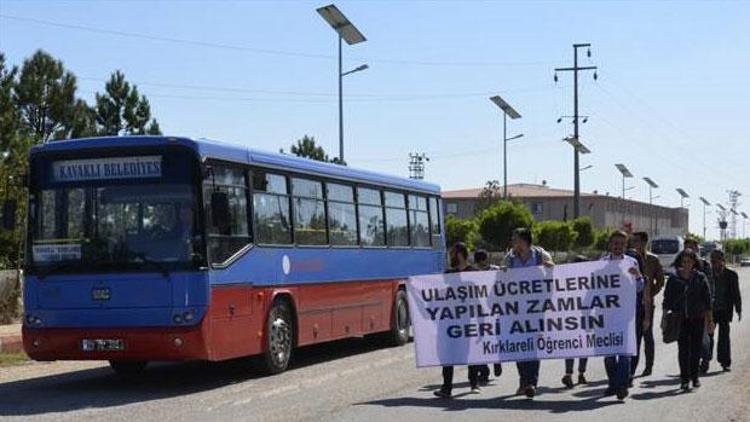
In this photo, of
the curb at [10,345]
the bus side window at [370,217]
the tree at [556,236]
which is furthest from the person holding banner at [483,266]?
the tree at [556,236]

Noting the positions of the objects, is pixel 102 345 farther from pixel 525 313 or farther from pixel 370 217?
pixel 370 217

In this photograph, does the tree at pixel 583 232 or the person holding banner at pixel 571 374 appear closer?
the person holding banner at pixel 571 374

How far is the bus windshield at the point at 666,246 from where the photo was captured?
62.2 m

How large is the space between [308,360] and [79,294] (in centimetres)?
508

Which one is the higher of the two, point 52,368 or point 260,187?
point 260,187

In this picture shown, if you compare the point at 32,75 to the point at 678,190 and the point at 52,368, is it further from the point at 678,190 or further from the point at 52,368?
the point at 678,190


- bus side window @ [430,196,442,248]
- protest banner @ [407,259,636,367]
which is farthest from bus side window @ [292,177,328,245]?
bus side window @ [430,196,442,248]

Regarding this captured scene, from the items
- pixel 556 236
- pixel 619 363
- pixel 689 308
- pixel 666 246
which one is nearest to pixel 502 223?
pixel 556 236

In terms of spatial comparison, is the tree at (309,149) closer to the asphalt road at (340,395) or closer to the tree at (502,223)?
the tree at (502,223)

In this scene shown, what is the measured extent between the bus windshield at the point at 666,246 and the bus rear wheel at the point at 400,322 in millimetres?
44152

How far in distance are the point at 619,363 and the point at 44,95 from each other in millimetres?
43948

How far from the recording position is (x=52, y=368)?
55.7 feet

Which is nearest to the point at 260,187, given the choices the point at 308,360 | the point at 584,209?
the point at 308,360

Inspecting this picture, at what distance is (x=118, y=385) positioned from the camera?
47.1 feet
